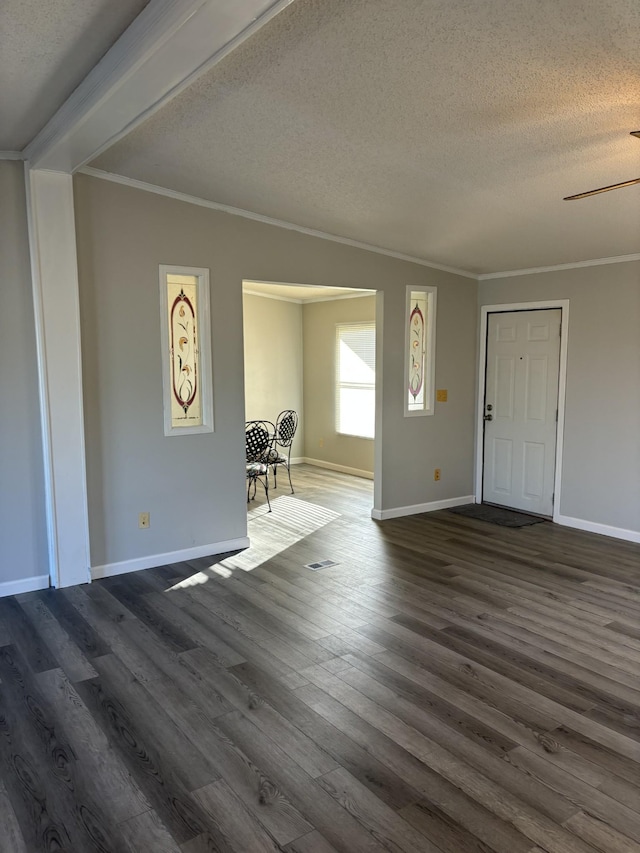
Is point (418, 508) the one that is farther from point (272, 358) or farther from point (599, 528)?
point (272, 358)

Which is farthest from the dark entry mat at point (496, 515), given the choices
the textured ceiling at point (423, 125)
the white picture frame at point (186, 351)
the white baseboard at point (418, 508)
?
the white picture frame at point (186, 351)

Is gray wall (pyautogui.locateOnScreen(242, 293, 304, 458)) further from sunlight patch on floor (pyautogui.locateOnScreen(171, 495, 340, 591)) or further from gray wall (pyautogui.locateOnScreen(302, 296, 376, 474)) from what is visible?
sunlight patch on floor (pyautogui.locateOnScreen(171, 495, 340, 591))

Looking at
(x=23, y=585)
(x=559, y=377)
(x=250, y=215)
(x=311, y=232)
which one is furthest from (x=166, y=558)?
(x=559, y=377)

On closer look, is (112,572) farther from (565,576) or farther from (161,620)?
(565,576)

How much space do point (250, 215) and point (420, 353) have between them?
2.23 meters

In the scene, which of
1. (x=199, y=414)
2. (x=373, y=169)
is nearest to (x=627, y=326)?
(x=373, y=169)

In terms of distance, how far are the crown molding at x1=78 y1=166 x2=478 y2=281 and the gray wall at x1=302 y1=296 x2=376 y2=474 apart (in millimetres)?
2037

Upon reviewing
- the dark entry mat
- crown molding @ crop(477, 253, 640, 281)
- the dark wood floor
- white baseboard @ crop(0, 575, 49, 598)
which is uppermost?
crown molding @ crop(477, 253, 640, 281)

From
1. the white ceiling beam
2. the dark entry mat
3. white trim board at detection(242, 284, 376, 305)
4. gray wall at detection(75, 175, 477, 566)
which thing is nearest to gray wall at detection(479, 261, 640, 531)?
the dark entry mat

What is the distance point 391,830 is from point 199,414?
10.8 ft

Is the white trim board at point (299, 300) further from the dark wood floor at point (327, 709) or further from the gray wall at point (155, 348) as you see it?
the dark wood floor at point (327, 709)

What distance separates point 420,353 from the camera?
6.09 m

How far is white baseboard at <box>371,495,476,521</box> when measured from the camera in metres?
5.89

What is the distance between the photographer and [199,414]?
4.76m
